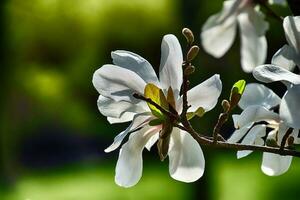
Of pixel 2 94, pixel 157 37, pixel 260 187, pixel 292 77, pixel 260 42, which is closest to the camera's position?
pixel 292 77

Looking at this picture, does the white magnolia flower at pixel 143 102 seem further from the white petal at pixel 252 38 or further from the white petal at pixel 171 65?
the white petal at pixel 252 38

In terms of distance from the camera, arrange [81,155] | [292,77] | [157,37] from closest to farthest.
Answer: [292,77], [81,155], [157,37]

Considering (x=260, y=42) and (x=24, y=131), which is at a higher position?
(x=260, y=42)

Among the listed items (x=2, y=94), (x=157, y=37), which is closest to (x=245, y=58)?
(x=2, y=94)

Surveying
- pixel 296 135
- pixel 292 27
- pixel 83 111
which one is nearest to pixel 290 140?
pixel 296 135

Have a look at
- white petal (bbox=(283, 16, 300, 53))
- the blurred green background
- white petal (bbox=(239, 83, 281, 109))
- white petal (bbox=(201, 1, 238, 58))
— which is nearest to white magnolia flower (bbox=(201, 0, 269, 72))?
white petal (bbox=(201, 1, 238, 58))

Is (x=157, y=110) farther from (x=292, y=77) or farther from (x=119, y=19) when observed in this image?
(x=119, y=19)
